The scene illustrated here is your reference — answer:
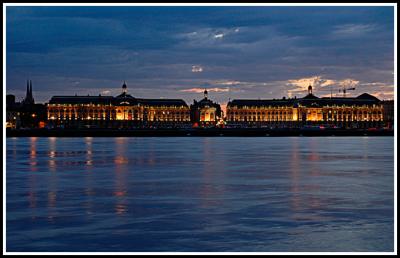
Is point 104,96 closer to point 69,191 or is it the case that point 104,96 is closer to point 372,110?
point 372,110

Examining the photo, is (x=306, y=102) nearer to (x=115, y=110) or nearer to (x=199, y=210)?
(x=115, y=110)

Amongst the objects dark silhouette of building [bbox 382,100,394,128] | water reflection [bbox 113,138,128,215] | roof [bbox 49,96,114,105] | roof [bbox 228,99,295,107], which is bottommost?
water reflection [bbox 113,138,128,215]

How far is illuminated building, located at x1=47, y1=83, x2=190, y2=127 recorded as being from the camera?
538 feet

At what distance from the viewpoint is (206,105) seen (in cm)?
17838

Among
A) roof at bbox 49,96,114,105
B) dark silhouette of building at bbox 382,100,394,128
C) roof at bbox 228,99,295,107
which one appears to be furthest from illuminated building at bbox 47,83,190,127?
dark silhouette of building at bbox 382,100,394,128

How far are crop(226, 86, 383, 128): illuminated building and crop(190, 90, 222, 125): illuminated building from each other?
4475mm

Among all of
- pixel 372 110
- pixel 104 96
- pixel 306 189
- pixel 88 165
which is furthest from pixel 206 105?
pixel 306 189

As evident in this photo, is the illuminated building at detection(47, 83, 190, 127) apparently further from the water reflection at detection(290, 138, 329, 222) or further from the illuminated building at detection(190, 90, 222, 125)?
the water reflection at detection(290, 138, 329, 222)

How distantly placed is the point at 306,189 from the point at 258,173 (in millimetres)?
6141

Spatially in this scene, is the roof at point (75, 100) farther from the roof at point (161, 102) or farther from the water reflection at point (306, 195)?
the water reflection at point (306, 195)

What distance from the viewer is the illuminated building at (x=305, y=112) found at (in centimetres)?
17438

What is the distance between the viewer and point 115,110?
558 feet

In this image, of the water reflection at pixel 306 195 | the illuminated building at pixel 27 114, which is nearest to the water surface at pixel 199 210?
the water reflection at pixel 306 195

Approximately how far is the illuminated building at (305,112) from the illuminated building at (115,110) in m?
14.8
